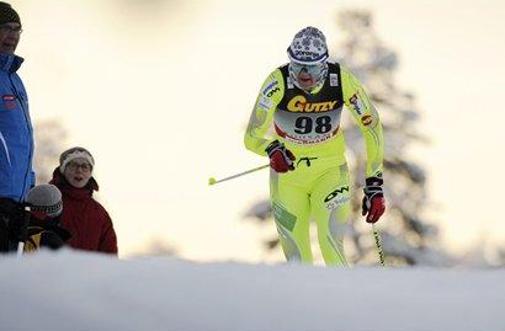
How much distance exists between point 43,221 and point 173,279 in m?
4.07

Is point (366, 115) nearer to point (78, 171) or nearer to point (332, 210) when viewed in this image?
point (332, 210)

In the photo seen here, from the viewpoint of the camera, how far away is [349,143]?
81.7ft

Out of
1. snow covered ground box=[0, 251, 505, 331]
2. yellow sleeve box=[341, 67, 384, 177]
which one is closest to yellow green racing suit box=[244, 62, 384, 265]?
yellow sleeve box=[341, 67, 384, 177]

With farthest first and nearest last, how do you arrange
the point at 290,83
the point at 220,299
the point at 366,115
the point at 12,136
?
1. the point at 366,115
2. the point at 290,83
3. the point at 12,136
4. the point at 220,299

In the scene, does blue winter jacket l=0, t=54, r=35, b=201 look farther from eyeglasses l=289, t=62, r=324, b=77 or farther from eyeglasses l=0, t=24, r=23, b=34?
eyeglasses l=289, t=62, r=324, b=77

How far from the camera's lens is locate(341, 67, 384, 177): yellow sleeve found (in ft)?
25.8

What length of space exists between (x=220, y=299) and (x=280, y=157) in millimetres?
6329

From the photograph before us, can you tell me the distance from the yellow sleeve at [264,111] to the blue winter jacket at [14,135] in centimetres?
250

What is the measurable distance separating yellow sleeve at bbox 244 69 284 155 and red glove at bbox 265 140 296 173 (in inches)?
4.7

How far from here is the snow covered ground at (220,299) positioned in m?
1.25

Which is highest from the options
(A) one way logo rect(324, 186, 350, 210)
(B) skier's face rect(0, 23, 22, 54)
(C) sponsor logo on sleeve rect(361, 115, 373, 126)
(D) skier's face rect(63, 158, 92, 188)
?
(B) skier's face rect(0, 23, 22, 54)

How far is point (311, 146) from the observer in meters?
8.00

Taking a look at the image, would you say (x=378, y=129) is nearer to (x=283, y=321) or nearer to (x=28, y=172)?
(x=28, y=172)

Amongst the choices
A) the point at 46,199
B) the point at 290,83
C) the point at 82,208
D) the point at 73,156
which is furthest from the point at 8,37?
the point at 290,83
